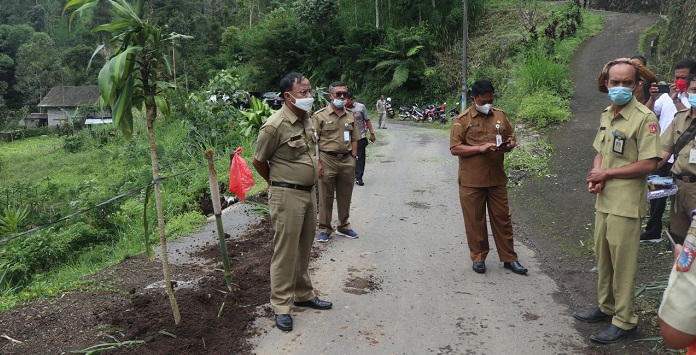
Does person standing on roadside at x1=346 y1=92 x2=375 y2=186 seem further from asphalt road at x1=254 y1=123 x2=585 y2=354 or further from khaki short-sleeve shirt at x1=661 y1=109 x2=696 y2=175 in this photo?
khaki short-sleeve shirt at x1=661 y1=109 x2=696 y2=175

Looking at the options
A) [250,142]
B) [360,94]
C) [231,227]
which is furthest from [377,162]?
[360,94]

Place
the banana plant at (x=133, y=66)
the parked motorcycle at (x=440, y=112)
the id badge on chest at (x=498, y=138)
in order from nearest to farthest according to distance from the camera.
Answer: the banana plant at (x=133, y=66) → the id badge on chest at (x=498, y=138) → the parked motorcycle at (x=440, y=112)

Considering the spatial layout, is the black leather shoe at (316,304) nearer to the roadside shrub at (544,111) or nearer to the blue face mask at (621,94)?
the blue face mask at (621,94)

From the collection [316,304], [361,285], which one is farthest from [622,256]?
[316,304]

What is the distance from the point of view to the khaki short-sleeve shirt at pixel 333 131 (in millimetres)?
6660

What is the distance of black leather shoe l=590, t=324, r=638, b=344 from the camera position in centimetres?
389

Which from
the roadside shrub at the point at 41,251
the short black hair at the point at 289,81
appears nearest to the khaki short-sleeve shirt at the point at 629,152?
the short black hair at the point at 289,81

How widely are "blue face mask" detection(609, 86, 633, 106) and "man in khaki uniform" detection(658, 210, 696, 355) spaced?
1949 mm

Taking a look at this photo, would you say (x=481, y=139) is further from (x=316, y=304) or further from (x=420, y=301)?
(x=316, y=304)

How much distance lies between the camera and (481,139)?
5.29 meters

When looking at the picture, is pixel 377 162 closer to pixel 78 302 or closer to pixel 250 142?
pixel 250 142

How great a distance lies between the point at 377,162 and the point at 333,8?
2499cm

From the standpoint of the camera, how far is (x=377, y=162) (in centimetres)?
1248

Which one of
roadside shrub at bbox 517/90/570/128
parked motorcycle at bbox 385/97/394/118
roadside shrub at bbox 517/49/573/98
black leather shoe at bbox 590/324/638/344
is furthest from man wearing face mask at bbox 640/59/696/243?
parked motorcycle at bbox 385/97/394/118
